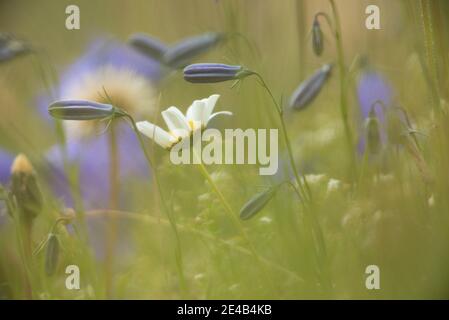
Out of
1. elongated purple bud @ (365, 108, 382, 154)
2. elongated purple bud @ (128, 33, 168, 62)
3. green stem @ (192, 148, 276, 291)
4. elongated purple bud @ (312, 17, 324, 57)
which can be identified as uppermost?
elongated purple bud @ (128, 33, 168, 62)

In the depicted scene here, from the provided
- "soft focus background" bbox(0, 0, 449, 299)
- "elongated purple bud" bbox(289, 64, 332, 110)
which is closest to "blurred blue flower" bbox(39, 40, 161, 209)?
"soft focus background" bbox(0, 0, 449, 299)

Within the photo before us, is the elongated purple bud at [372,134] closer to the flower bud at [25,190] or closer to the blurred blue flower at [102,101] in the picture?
the blurred blue flower at [102,101]

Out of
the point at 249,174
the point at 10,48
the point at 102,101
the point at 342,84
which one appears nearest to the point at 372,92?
the point at 342,84

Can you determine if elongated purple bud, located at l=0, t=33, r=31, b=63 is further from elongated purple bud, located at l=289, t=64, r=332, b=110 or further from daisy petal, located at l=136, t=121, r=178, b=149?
elongated purple bud, located at l=289, t=64, r=332, b=110

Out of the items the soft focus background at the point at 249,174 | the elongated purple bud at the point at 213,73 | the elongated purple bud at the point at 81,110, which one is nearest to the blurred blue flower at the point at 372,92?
the soft focus background at the point at 249,174

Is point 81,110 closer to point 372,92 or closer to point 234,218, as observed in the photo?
point 234,218
